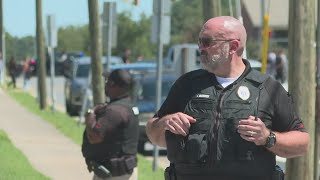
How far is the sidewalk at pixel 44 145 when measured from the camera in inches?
424

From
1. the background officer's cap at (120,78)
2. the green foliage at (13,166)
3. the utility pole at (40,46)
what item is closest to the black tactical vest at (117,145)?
the background officer's cap at (120,78)

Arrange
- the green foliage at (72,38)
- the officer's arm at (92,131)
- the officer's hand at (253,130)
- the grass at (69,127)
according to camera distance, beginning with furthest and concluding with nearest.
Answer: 1. the green foliage at (72,38)
2. the grass at (69,127)
3. the officer's arm at (92,131)
4. the officer's hand at (253,130)

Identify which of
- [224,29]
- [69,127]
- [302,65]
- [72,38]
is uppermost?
[224,29]

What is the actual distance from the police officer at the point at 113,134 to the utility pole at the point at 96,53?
6550 mm

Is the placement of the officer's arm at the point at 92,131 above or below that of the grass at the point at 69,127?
above

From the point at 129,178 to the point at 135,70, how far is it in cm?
Answer: 1213

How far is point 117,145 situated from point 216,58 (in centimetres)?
244

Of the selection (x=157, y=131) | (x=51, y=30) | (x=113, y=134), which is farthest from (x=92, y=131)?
(x=51, y=30)

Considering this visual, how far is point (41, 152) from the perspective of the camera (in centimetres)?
1341

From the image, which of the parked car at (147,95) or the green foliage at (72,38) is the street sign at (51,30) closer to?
the parked car at (147,95)

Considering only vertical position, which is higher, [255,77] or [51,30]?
[255,77]

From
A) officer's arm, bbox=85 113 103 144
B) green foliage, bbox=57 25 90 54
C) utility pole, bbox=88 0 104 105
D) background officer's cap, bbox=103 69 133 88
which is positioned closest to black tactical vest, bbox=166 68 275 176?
officer's arm, bbox=85 113 103 144

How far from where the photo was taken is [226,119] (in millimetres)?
3676

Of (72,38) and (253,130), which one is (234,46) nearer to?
(253,130)
